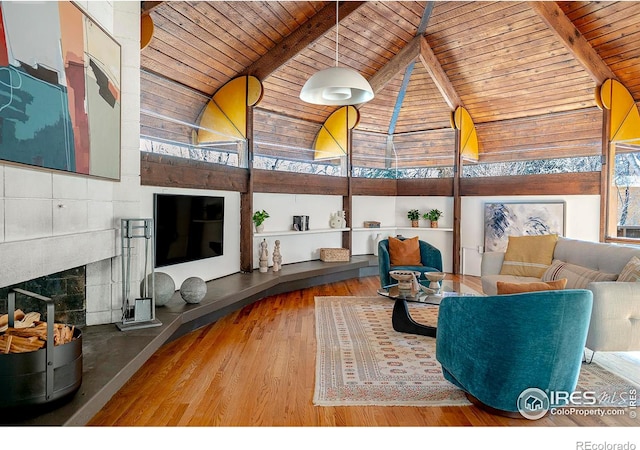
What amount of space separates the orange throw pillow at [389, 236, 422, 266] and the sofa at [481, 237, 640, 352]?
1.37m

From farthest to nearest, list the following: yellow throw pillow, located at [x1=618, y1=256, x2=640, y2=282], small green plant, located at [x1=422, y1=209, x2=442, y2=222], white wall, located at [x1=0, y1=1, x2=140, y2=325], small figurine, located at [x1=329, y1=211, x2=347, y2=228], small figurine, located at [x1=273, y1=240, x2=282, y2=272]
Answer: small green plant, located at [x1=422, y1=209, x2=442, y2=222], small figurine, located at [x1=329, y1=211, x2=347, y2=228], small figurine, located at [x1=273, y1=240, x2=282, y2=272], yellow throw pillow, located at [x1=618, y1=256, x2=640, y2=282], white wall, located at [x1=0, y1=1, x2=140, y2=325]

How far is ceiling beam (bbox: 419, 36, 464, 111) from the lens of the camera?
706cm

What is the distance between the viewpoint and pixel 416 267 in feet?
20.1

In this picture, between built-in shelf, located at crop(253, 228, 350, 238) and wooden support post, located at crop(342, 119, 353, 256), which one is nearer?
built-in shelf, located at crop(253, 228, 350, 238)

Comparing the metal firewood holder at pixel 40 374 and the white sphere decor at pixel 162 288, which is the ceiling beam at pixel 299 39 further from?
the metal firewood holder at pixel 40 374

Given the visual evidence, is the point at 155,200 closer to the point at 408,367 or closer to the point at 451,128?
the point at 408,367

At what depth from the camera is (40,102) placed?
2396mm

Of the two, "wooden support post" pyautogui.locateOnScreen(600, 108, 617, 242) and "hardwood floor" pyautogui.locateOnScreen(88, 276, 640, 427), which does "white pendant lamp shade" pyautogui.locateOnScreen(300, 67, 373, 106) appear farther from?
"wooden support post" pyautogui.locateOnScreen(600, 108, 617, 242)

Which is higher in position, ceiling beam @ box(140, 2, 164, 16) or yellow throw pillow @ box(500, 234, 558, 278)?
ceiling beam @ box(140, 2, 164, 16)

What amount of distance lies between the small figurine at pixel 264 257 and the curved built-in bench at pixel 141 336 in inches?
5.0

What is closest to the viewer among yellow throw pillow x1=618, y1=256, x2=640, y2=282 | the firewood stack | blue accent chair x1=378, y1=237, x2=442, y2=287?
the firewood stack

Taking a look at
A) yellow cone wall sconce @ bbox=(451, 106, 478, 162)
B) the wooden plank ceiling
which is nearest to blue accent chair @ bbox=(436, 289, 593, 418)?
the wooden plank ceiling
